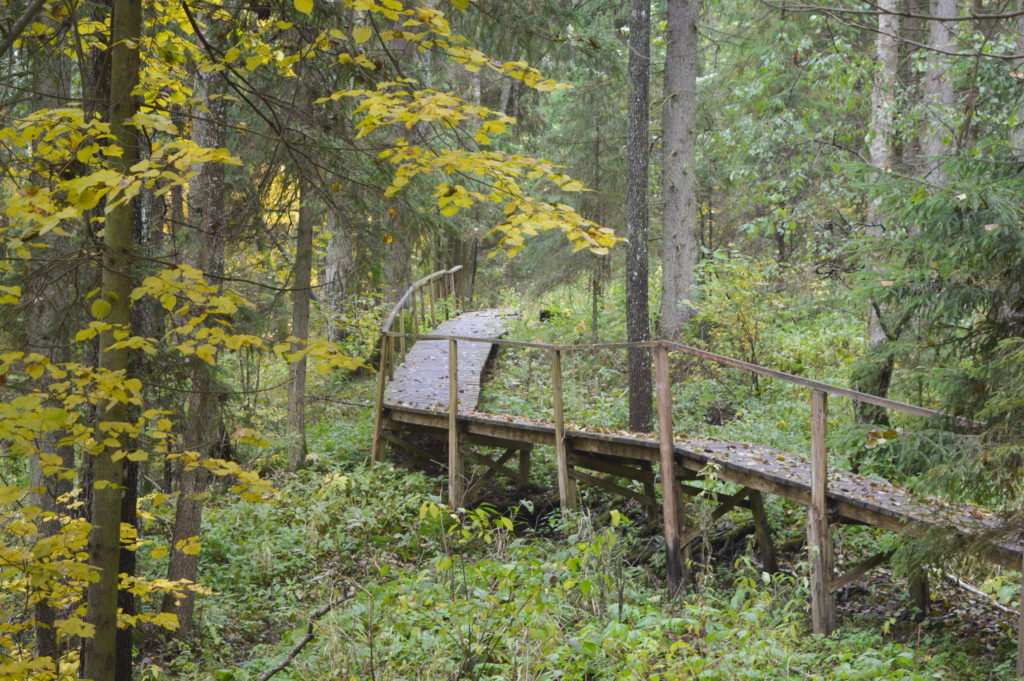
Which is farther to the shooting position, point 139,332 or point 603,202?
point 603,202

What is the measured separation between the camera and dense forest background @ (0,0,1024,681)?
3469 mm

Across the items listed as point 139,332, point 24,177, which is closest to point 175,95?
point 24,177

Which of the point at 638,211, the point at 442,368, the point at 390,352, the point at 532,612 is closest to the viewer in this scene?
the point at 532,612

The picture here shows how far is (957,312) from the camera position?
6074mm

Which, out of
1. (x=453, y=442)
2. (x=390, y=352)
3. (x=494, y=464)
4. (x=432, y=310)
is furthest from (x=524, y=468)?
(x=432, y=310)

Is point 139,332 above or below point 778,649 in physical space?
above

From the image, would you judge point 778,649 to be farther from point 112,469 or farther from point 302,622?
point 302,622

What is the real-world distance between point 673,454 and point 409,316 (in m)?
12.0

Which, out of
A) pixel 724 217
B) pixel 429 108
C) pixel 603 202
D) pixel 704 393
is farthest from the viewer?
pixel 724 217

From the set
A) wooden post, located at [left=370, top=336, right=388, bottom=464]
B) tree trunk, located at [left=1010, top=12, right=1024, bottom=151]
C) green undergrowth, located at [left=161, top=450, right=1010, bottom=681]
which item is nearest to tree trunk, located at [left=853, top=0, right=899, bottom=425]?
tree trunk, located at [left=1010, top=12, right=1024, bottom=151]

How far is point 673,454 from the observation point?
7.73m

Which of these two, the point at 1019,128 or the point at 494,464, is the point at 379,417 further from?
the point at 1019,128

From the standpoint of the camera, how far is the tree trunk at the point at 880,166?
310 inches

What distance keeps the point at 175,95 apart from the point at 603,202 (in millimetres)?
12727
